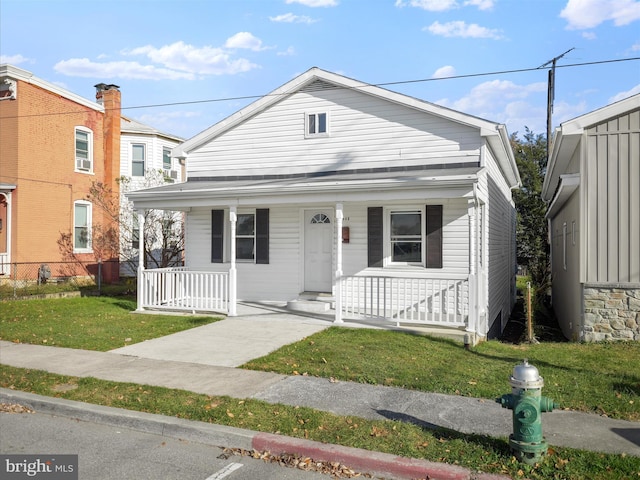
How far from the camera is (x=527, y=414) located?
169 inches

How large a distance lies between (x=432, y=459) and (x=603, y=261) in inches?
293

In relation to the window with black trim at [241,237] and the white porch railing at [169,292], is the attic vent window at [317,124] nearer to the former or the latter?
the window with black trim at [241,237]

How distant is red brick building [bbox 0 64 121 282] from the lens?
1844 centimetres

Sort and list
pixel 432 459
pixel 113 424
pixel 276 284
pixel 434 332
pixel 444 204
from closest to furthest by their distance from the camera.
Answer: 1. pixel 432 459
2. pixel 113 424
3. pixel 434 332
4. pixel 444 204
5. pixel 276 284

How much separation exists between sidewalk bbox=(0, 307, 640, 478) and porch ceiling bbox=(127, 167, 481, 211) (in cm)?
292

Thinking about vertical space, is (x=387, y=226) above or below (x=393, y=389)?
above

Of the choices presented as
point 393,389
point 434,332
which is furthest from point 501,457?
point 434,332

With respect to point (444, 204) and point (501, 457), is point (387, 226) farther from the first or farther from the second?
point (501, 457)

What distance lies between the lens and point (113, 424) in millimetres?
5664

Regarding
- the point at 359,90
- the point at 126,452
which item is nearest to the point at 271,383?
the point at 126,452

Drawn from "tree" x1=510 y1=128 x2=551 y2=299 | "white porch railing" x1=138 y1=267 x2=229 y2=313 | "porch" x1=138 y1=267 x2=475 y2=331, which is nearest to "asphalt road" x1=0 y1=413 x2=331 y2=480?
"porch" x1=138 y1=267 x2=475 y2=331

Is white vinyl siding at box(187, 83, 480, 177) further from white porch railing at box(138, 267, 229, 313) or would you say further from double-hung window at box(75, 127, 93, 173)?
double-hung window at box(75, 127, 93, 173)

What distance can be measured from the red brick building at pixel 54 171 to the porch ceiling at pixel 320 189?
736 centimetres

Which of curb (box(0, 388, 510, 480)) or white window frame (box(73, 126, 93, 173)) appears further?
white window frame (box(73, 126, 93, 173))
